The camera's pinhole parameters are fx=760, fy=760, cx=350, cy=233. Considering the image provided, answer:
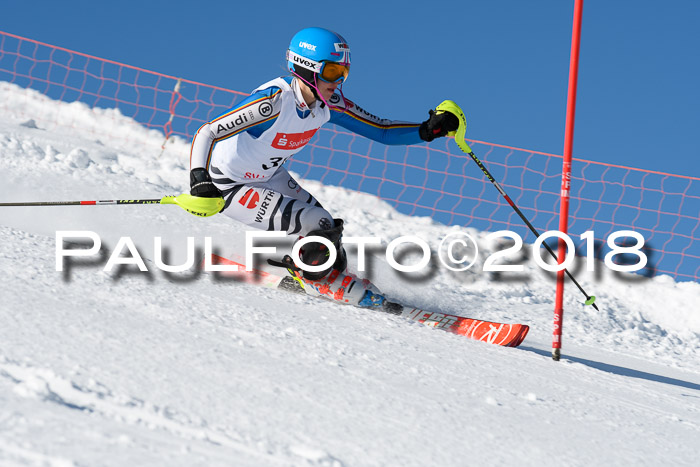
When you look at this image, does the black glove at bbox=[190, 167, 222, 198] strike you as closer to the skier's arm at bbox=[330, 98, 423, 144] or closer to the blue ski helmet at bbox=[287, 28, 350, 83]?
the blue ski helmet at bbox=[287, 28, 350, 83]

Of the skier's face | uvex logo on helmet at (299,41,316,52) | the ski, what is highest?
uvex logo on helmet at (299,41,316,52)

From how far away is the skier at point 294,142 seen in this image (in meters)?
4.20

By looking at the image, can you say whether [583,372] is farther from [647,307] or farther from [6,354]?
[647,307]


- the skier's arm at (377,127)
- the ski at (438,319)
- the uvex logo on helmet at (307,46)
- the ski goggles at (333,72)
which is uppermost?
the uvex logo on helmet at (307,46)

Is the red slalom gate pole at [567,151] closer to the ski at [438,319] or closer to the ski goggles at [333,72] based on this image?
the ski at [438,319]

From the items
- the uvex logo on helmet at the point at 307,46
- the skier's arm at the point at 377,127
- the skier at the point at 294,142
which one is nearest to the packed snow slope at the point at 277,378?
the skier at the point at 294,142

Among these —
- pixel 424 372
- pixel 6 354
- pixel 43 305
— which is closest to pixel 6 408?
pixel 6 354

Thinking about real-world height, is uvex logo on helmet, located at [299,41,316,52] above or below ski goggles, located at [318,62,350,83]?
above

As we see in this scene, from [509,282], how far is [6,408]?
5433 mm

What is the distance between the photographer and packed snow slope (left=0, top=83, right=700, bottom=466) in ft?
7.09

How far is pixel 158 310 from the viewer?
3473 millimetres

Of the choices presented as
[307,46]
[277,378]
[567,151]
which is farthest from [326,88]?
[277,378]

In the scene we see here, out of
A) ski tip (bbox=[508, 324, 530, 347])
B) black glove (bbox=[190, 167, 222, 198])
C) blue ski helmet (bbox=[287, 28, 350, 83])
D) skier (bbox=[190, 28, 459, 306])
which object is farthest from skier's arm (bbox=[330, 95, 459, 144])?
ski tip (bbox=[508, 324, 530, 347])

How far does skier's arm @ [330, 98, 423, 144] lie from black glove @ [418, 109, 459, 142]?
0.11m
